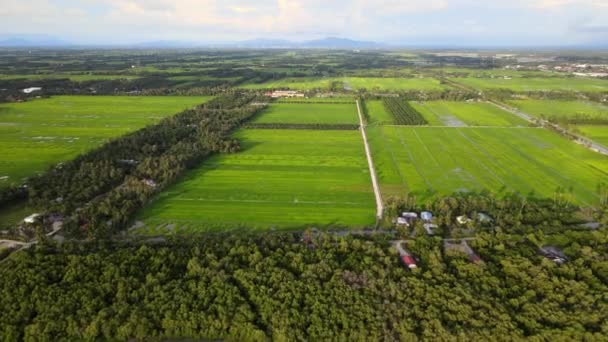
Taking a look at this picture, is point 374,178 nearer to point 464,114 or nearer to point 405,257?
point 405,257

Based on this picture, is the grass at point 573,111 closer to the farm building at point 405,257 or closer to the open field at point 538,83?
the open field at point 538,83

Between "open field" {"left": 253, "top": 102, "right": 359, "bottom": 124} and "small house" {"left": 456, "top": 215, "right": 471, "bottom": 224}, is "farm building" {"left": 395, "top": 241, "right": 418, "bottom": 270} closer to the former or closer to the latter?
"small house" {"left": 456, "top": 215, "right": 471, "bottom": 224}

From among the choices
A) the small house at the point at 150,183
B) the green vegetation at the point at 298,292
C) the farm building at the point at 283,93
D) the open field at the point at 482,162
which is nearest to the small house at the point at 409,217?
the green vegetation at the point at 298,292

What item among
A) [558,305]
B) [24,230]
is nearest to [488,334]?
[558,305]

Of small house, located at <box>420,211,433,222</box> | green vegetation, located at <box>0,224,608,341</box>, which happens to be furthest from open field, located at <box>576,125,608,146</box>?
small house, located at <box>420,211,433,222</box>

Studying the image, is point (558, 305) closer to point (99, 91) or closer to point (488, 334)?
point (488, 334)

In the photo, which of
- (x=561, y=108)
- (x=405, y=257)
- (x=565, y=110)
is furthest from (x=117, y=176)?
(x=561, y=108)
